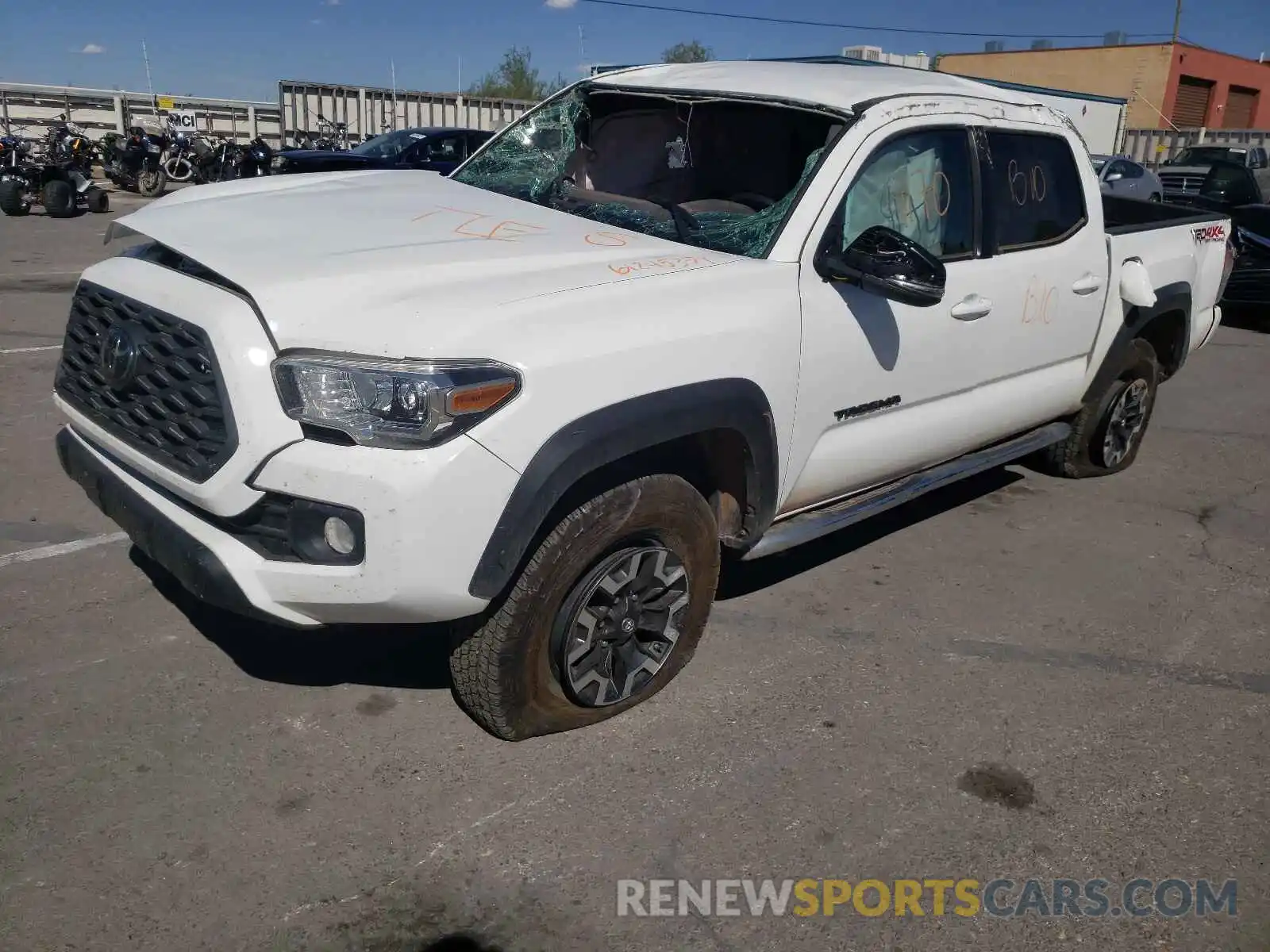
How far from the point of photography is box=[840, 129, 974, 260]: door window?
370cm

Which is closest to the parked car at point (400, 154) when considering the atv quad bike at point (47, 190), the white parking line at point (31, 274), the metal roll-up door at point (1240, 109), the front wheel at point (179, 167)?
the front wheel at point (179, 167)

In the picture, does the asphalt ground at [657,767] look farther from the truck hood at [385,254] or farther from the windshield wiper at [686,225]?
the windshield wiper at [686,225]

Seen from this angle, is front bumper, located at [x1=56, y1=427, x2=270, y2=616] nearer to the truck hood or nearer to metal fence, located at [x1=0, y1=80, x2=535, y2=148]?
the truck hood

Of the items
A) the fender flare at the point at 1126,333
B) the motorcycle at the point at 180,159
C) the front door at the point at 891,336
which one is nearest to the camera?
the front door at the point at 891,336

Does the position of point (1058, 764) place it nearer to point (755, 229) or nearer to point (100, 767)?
point (755, 229)

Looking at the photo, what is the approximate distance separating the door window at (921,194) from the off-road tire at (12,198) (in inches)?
579

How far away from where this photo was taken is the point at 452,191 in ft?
13.6

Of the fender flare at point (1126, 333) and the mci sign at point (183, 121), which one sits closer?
the fender flare at point (1126, 333)

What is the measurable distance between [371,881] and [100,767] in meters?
0.92

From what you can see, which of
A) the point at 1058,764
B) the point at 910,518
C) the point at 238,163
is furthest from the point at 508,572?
the point at 238,163

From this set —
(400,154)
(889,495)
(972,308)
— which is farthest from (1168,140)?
(889,495)

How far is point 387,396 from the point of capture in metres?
2.58

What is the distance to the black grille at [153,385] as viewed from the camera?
2.70 metres

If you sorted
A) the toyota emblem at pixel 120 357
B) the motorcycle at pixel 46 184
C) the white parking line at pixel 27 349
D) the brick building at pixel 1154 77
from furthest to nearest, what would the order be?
the brick building at pixel 1154 77 < the motorcycle at pixel 46 184 < the white parking line at pixel 27 349 < the toyota emblem at pixel 120 357
